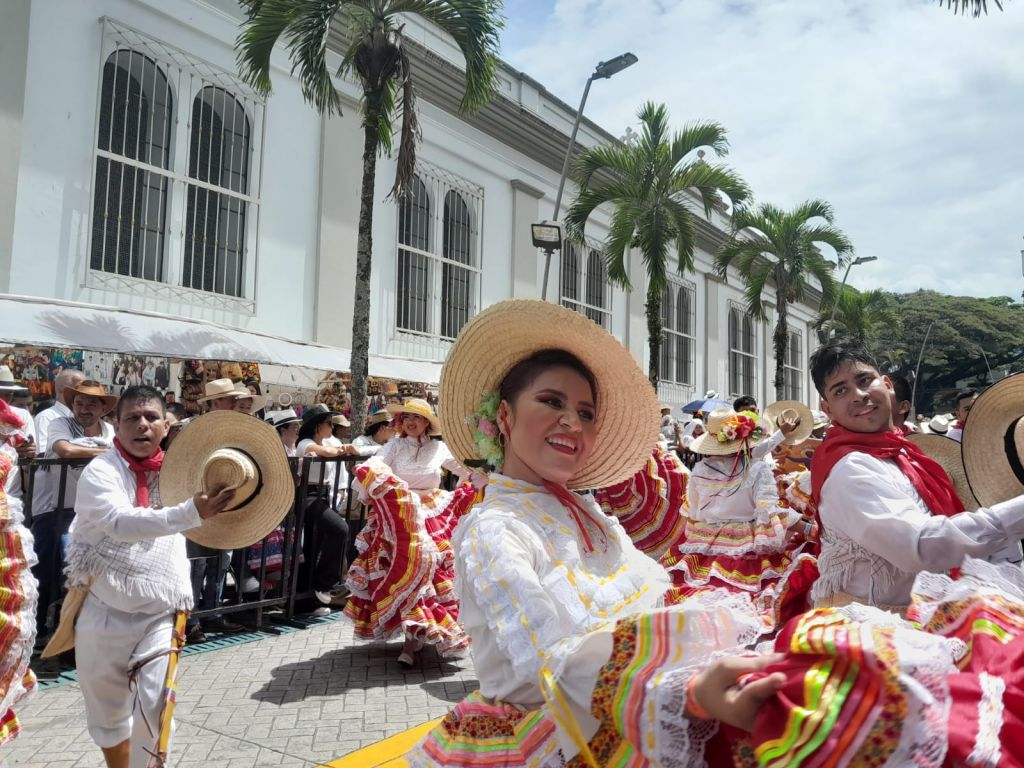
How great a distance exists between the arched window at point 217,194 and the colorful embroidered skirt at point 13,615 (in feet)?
36.7

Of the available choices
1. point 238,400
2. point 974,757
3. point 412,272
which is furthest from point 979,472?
point 412,272

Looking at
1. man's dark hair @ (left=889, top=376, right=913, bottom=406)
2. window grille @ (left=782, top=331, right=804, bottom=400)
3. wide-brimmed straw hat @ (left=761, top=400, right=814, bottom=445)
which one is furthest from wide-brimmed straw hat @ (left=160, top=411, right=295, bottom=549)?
window grille @ (left=782, top=331, right=804, bottom=400)

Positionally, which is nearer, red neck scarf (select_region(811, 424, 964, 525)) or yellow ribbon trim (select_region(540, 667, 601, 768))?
yellow ribbon trim (select_region(540, 667, 601, 768))

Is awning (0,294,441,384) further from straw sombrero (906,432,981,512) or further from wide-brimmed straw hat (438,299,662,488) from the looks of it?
straw sombrero (906,432,981,512)

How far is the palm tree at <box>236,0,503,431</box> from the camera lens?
1133 cm

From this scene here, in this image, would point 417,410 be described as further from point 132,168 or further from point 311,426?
point 132,168

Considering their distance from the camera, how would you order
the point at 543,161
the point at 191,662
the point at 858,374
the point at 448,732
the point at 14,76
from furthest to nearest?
the point at 543,161
the point at 14,76
the point at 191,662
the point at 858,374
the point at 448,732

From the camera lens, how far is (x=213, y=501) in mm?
3283

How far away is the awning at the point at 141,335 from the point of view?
10.3 meters

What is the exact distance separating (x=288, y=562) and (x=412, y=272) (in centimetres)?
1239

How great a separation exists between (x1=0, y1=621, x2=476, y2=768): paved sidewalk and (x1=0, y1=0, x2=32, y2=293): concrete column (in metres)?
8.47

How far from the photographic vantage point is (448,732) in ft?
5.74

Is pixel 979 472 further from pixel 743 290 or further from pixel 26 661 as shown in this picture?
pixel 743 290

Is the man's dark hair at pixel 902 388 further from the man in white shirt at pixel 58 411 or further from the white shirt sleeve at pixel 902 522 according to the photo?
the man in white shirt at pixel 58 411
